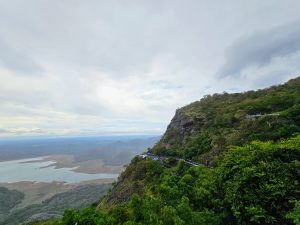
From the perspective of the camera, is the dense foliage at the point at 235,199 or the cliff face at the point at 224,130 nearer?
the dense foliage at the point at 235,199

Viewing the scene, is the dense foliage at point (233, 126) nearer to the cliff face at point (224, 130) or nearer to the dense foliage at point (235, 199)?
the cliff face at point (224, 130)

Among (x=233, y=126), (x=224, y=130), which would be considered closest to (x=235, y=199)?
(x=224, y=130)

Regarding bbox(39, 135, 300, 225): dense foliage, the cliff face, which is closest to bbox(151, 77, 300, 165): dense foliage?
the cliff face

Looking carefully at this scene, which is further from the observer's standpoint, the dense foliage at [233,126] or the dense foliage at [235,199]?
the dense foliage at [233,126]

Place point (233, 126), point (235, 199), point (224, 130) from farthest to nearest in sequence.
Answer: point (233, 126) < point (224, 130) < point (235, 199)

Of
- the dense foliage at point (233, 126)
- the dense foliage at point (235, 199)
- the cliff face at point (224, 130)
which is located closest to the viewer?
the dense foliage at point (235, 199)

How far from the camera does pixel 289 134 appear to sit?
1406 inches

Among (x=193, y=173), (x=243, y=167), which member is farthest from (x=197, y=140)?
(x=243, y=167)

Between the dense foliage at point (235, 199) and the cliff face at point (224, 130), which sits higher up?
the cliff face at point (224, 130)

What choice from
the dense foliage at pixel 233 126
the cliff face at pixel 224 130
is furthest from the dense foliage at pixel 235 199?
the dense foliage at pixel 233 126

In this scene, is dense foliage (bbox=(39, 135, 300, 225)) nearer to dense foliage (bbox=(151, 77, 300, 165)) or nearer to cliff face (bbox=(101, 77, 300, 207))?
cliff face (bbox=(101, 77, 300, 207))

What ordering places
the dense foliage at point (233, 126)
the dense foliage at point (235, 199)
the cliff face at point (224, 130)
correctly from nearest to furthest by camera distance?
the dense foliage at point (235, 199)
the dense foliage at point (233, 126)
the cliff face at point (224, 130)

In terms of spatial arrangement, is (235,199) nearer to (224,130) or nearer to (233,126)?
(224,130)

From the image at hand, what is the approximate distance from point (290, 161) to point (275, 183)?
3.36m
